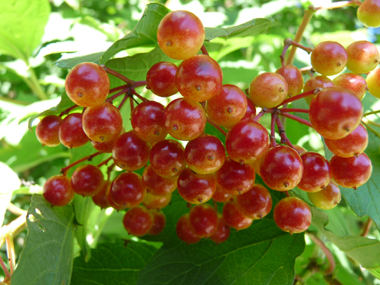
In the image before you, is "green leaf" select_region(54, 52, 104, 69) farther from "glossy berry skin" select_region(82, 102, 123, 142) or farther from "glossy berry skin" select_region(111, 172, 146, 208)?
"glossy berry skin" select_region(111, 172, 146, 208)

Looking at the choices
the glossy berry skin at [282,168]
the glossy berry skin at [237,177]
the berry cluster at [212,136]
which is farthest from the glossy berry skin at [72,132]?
the glossy berry skin at [282,168]

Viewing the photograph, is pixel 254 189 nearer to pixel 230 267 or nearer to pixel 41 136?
pixel 230 267

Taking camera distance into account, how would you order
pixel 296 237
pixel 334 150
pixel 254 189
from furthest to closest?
pixel 296 237, pixel 254 189, pixel 334 150

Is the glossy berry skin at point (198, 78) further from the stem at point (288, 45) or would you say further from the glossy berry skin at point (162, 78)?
the stem at point (288, 45)

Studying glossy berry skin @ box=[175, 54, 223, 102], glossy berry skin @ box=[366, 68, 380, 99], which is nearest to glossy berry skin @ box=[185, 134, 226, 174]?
glossy berry skin @ box=[175, 54, 223, 102]

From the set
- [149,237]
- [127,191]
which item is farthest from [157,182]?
[149,237]

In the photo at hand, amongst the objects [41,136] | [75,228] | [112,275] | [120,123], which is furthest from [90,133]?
[112,275]
